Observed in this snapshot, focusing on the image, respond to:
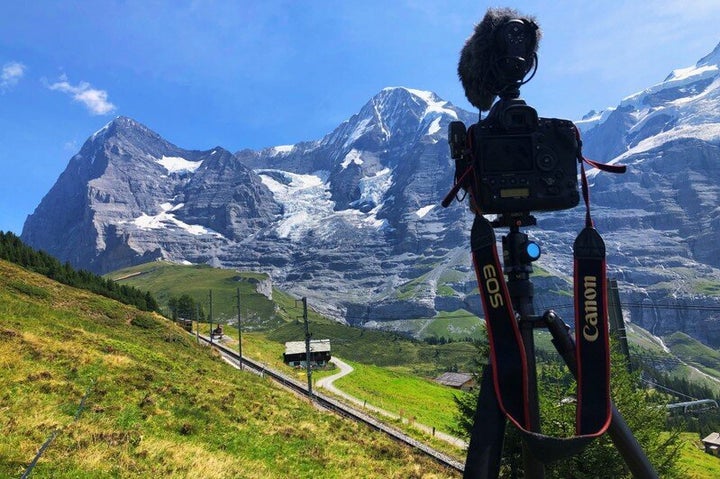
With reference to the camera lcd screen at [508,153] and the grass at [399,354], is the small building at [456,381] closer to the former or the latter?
the grass at [399,354]

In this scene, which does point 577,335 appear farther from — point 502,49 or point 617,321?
point 617,321

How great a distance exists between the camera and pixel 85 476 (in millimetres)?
9523

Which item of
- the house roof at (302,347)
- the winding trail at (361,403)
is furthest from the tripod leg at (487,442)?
the house roof at (302,347)

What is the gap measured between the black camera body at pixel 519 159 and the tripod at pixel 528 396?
28 centimetres

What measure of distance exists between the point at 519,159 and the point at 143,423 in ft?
47.3

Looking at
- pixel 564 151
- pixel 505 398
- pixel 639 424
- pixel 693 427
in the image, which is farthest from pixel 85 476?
pixel 693 427

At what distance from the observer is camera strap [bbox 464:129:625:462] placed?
165 inches

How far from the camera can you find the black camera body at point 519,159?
179 inches

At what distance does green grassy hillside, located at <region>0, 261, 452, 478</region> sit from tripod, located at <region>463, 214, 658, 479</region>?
21.8 feet

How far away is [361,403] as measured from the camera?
47.8 meters

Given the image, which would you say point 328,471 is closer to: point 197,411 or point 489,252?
point 197,411

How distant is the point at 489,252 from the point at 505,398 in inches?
52.9

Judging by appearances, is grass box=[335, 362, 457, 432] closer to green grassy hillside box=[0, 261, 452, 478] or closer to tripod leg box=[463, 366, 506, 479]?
green grassy hillside box=[0, 261, 452, 478]

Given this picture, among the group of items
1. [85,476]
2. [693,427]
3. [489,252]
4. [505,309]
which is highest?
[489,252]
